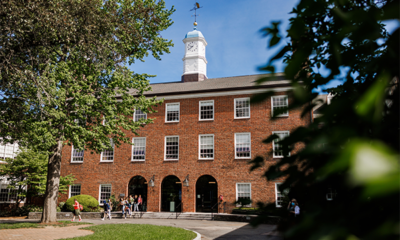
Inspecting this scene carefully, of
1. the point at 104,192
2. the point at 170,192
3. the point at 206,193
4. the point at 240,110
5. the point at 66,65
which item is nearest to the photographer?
the point at 66,65

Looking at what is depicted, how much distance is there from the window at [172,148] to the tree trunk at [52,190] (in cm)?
1230

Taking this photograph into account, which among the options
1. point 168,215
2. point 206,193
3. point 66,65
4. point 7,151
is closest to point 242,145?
point 206,193

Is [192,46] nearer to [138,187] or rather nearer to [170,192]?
[170,192]

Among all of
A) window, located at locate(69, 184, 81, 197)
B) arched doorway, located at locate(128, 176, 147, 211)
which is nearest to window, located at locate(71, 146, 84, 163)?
window, located at locate(69, 184, 81, 197)

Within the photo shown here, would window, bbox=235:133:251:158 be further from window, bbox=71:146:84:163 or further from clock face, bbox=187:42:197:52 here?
window, bbox=71:146:84:163

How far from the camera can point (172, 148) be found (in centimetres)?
2995

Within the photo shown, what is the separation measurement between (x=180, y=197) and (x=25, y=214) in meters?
15.1

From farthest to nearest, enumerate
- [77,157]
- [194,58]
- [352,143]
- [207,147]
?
1. [194,58]
2. [77,157]
3. [207,147]
4. [352,143]

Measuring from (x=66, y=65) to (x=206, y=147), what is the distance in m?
16.1

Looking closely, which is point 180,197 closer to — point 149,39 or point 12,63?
point 149,39

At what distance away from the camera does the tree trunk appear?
59.3 feet

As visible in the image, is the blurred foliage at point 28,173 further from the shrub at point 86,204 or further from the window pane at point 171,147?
the window pane at point 171,147

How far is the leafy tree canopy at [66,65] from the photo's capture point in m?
11.5

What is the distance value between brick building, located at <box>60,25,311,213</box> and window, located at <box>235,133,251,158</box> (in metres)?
0.09
